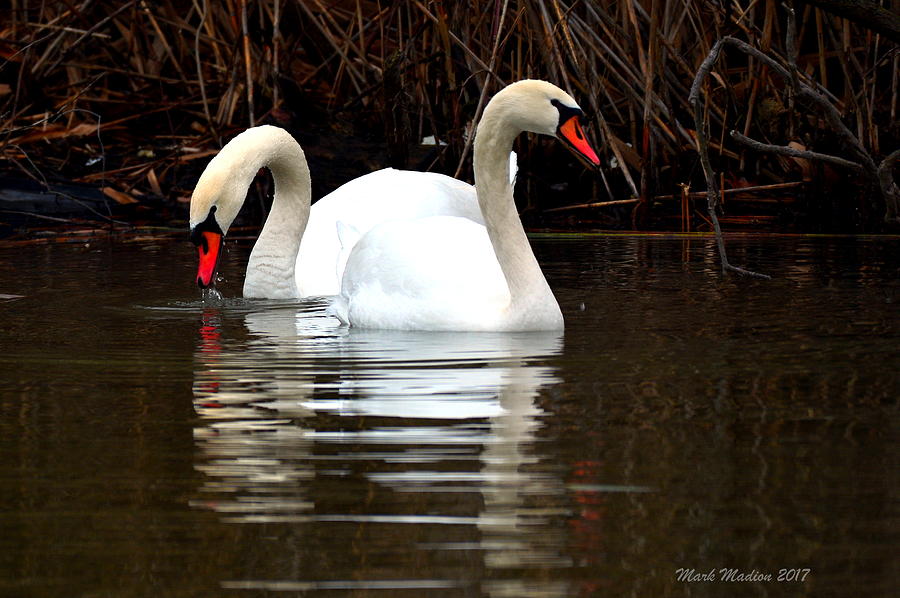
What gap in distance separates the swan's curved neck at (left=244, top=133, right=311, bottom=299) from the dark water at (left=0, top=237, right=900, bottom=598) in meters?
0.71

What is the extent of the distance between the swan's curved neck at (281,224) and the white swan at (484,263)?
1.01 metres

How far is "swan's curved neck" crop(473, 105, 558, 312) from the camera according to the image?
211 inches

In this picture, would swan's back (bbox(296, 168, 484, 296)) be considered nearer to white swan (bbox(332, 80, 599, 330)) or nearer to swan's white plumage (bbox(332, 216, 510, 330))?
swan's white plumage (bbox(332, 216, 510, 330))

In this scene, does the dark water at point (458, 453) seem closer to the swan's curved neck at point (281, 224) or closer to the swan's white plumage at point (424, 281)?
the swan's white plumage at point (424, 281)

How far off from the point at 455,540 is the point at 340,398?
4.73 feet

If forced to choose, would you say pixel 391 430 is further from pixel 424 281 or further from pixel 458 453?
pixel 424 281

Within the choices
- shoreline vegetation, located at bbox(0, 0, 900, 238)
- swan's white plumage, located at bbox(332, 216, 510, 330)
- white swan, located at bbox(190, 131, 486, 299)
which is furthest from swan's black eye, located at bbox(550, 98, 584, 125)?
shoreline vegetation, located at bbox(0, 0, 900, 238)

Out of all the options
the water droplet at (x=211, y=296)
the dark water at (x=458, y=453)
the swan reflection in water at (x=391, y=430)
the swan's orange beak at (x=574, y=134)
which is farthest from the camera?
the water droplet at (x=211, y=296)

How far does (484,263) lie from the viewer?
18.6 ft

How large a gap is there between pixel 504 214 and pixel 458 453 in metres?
2.24

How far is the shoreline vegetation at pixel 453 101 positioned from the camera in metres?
8.70

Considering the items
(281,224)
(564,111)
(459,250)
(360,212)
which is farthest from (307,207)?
(564,111)

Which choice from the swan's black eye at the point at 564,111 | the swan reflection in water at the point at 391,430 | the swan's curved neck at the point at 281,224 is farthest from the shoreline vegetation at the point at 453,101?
the swan reflection in water at the point at 391,430

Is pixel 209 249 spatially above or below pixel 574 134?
below
